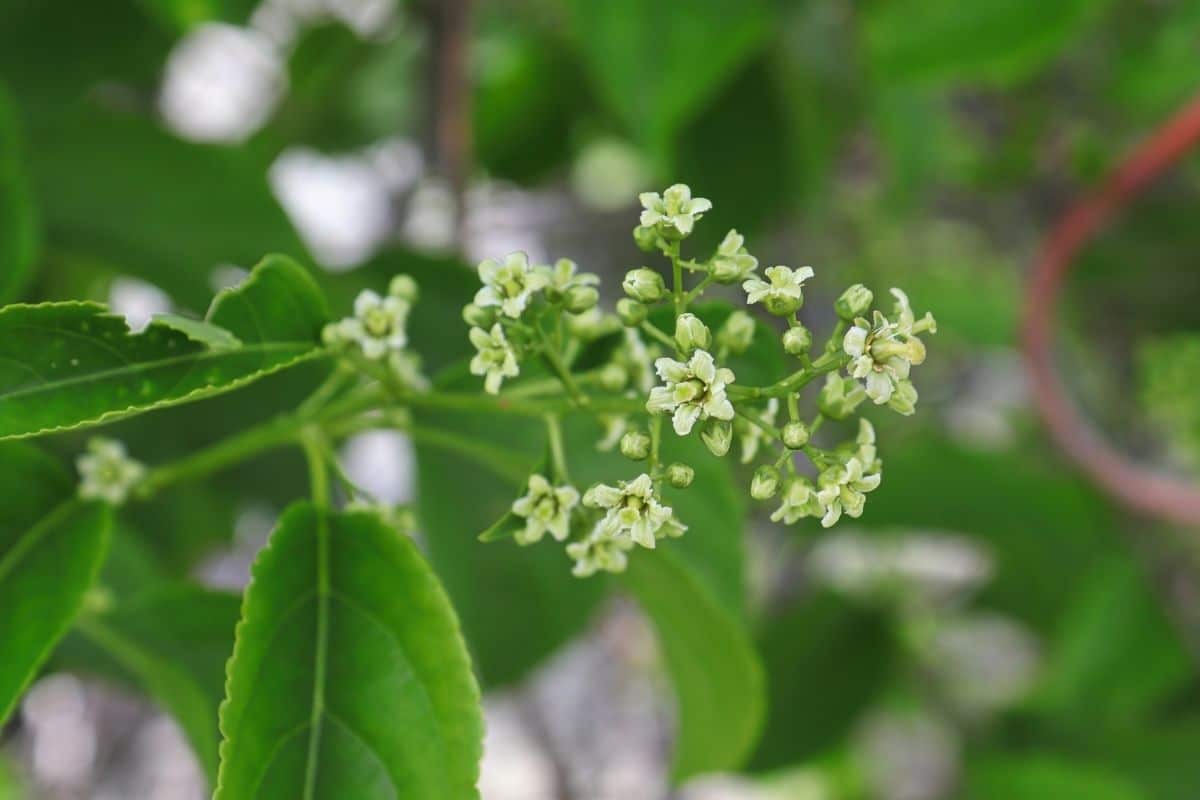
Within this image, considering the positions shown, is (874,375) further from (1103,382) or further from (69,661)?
(1103,382)

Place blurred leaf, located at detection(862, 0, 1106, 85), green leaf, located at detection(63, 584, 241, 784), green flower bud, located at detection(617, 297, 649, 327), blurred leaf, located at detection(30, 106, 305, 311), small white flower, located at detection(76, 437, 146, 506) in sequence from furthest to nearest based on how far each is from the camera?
blurred leaf, located at detection(862, 0, 1106, 85)
blurred leaf, located at detection(30, 106, 305, 311)
green leaf, located at detection(63, 584, 241, 784)
small white flower, located at detection(76, 437, 146, 506)
green flower bud, located at detection(617, 297, 649, 327)

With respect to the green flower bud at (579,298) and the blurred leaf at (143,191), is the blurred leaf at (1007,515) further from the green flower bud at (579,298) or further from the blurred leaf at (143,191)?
the green flower bud at (579,298)

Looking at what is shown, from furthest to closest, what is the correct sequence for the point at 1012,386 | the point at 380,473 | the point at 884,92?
the point at 1012,386 → the point at 380,473 → the point at 884,92

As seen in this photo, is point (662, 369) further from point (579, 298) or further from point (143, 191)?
point (143, 191)

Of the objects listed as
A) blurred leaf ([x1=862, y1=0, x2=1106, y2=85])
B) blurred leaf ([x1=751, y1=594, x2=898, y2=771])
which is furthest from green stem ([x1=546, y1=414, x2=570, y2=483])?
blurred leaf ([x1=751, y1=594, x2=898, y2=771])

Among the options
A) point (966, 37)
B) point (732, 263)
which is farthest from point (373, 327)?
point (966, 37)

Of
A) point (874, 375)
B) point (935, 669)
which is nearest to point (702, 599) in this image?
point (874, 375)

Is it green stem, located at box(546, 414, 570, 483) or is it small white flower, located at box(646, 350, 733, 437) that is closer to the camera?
small white flower, located at box(646, 350, 733, 437)

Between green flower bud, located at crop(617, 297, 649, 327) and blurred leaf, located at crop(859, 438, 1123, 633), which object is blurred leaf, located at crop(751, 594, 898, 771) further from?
green flower bud, located at crop(617, 297, 649, 327)
